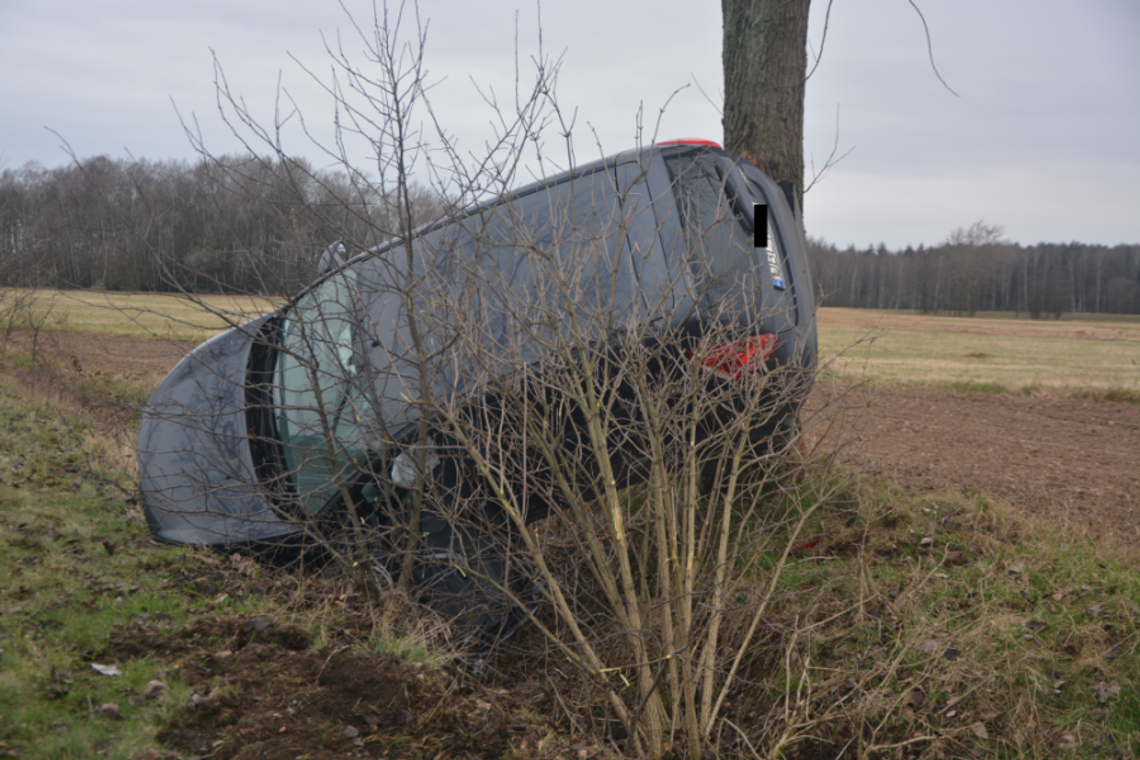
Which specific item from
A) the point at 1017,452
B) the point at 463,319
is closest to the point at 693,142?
the point at 463,319

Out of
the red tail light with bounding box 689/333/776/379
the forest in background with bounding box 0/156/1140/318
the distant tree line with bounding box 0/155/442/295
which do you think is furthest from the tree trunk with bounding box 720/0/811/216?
the distant tree line with bounding box 0/155/442/295

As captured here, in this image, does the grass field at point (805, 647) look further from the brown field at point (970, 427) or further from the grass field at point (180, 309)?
the grass field at point (180, 309)

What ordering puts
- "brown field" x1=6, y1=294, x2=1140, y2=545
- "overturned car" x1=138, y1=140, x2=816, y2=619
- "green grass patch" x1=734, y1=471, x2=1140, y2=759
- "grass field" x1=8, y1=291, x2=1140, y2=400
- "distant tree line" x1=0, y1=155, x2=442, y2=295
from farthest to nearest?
"brown field" x1=6, y1=294, x2=1140, y2=545 < "grass field" x1=8, y1=291, x2=1140, y2=400 < "distant tree line" x1=0, y1=155, x2=442, y2=295 < "overturned car" x1=138, y1=140, x2=816, y2=619 < "green grass patch" x1=734, y1=471, x2=1140, y2=759

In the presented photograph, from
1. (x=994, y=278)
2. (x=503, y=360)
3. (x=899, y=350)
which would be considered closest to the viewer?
(x=503, y=360)

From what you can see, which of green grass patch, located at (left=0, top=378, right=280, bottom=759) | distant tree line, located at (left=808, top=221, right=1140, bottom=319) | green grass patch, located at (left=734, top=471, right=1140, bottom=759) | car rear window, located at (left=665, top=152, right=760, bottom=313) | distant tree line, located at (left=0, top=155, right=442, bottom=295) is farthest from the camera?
distant tree line, located at (left=808, top=221, right=1140, bottom=319)

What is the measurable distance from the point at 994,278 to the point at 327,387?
93520mm

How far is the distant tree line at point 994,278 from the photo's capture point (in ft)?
254

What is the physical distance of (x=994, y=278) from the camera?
8181 cm

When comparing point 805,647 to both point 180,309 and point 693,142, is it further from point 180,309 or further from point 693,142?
point 180,309

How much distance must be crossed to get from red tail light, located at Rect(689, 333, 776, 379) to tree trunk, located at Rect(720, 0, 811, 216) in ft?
7.51

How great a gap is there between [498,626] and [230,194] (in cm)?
236

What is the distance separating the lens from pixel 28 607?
9.84 feet

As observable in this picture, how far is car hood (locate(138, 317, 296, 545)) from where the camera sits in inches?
138

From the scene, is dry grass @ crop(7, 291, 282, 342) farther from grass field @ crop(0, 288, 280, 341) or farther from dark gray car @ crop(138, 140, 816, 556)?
dark gray car @ crop(138, 140, 816, 556)
